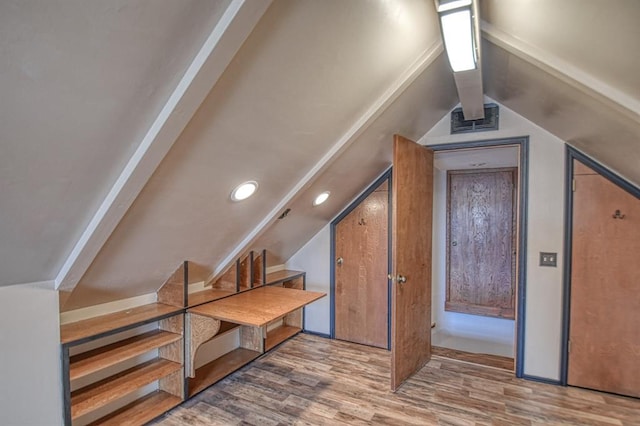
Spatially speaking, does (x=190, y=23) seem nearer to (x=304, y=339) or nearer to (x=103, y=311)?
(x=103, y=311)

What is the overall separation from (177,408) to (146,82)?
2178 mm

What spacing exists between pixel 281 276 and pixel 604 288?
8.92ft

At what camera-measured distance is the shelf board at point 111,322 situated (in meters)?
1.80

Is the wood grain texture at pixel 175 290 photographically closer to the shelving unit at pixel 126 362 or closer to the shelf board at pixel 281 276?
the shelving unit at pixel 126 362

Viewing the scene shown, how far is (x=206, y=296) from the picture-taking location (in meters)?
2.65

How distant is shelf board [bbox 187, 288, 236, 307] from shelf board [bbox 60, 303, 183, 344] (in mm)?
168

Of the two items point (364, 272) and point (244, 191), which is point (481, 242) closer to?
point (364, 272)

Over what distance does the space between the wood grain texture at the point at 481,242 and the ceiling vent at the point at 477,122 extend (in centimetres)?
138

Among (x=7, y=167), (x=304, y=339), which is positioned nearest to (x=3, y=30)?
(x=7, y=167)

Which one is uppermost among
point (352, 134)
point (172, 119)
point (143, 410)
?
point (352, 134)

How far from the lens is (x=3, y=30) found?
78cm

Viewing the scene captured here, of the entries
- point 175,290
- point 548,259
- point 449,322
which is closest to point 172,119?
point 175,290

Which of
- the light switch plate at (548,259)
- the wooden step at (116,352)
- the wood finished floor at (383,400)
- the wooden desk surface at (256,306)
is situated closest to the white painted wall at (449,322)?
the wood finished floor at (383,400)

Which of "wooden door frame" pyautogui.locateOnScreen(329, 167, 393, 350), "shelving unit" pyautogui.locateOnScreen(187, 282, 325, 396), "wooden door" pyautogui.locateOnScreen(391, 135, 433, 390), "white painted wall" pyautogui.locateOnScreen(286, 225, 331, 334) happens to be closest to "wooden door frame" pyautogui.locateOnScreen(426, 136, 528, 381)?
"wooden door" pyautogui.locateOnScreen(391, 135, 433, 390)
